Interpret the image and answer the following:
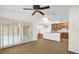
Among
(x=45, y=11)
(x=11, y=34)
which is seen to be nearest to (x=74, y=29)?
(x=45, y=11)

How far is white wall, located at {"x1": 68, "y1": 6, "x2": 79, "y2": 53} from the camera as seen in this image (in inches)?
70.0

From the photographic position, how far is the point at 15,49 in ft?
5.93

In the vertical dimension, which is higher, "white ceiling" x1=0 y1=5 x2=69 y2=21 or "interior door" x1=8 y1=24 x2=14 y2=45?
"white ceiling" x1=0 y1=5 x2=69 y2=21

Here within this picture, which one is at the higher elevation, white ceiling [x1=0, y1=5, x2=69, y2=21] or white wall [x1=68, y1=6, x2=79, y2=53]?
white ceiling [x1=0, y1=5, x2=69, y2=21]

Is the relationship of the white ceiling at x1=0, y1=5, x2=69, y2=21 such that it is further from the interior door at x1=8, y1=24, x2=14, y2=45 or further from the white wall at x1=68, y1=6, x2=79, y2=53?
the interior door at x1=8, y1=24, x2=14, y2=45

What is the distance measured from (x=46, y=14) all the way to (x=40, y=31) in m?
0.34

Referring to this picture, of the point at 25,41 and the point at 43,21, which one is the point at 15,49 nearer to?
the point at 25,41

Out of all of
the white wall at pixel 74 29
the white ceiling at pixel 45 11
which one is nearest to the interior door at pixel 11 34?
the white ceiling at pixel 45 11

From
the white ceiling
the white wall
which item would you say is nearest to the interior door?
the white ceiling

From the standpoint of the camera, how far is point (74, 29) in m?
1.79

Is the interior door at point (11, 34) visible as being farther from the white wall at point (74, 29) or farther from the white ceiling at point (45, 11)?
the white wall at point (74, 29)

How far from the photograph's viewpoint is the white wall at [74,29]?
1.78 m

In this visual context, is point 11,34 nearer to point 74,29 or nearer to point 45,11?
point 45,11
